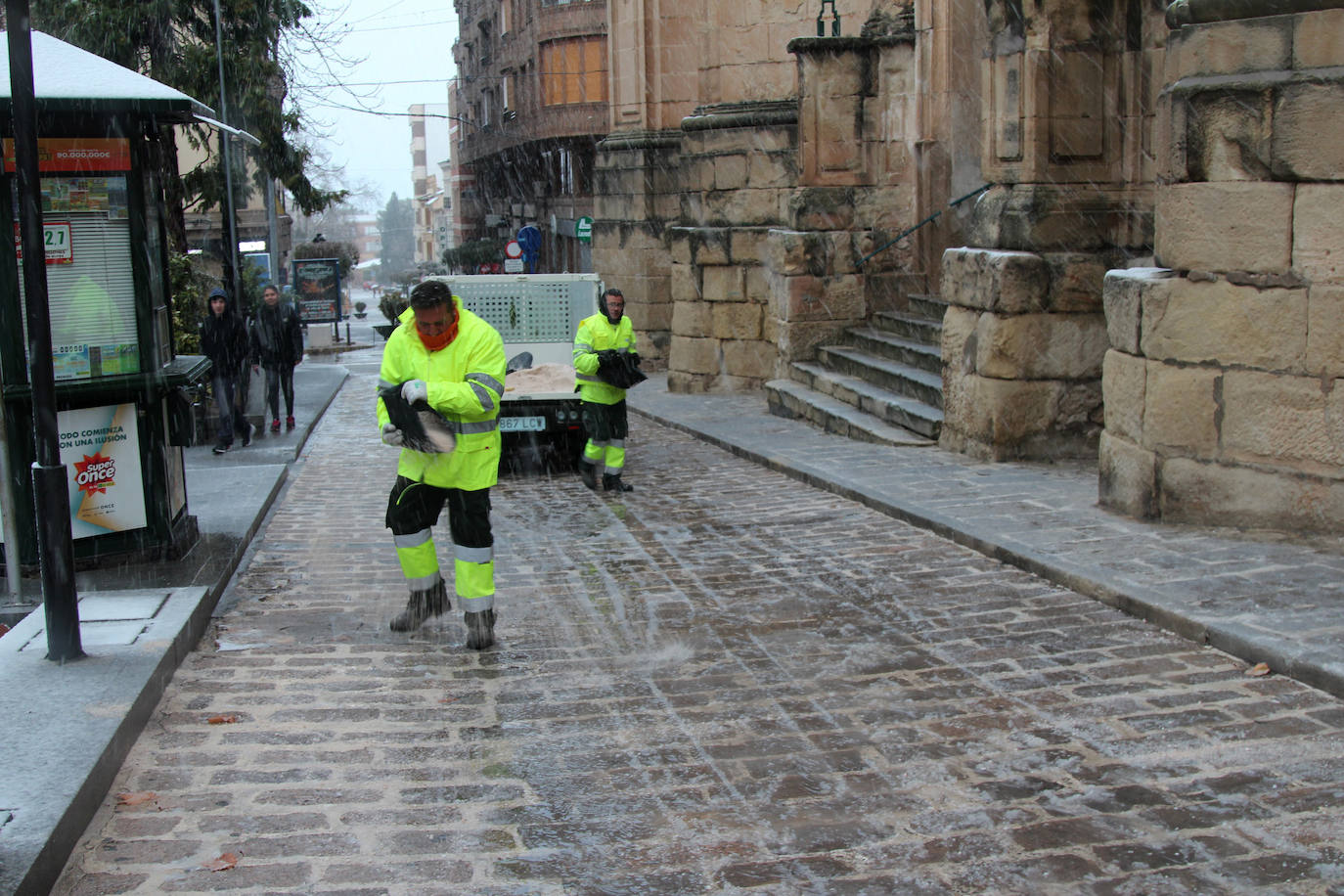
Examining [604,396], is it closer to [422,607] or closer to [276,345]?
[422,607]

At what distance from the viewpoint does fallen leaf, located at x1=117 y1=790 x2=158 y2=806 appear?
14.6ft

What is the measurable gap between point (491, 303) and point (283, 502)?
373 cm

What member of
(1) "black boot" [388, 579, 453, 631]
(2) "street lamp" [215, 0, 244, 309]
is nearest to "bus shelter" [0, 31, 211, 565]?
(1) "black boot" [388, 579, 453, 631]

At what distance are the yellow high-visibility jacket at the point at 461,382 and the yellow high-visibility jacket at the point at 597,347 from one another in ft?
15.0

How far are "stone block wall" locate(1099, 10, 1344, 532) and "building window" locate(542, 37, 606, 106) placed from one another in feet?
115

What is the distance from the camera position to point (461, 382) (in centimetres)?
612

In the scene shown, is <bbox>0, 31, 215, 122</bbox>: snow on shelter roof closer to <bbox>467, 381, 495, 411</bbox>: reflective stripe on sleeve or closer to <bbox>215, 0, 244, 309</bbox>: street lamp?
<bbox>467, 381, 495, 411</bbox>: reflective stripe on sleeve

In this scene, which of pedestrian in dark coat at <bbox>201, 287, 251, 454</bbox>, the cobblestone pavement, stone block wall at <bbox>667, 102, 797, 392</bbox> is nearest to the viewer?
the cobblestone pavement

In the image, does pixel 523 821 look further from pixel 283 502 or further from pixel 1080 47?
pixel 1080 47

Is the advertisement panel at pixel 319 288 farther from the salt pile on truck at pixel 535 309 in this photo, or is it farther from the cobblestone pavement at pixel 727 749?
the cobblestone pavement at pixel 727 749

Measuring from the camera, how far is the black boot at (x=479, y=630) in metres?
6.25

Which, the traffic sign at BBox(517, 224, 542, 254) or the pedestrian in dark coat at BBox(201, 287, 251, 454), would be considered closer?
the pedestrian in dark coat at BBox(201, 287, 251, 454)

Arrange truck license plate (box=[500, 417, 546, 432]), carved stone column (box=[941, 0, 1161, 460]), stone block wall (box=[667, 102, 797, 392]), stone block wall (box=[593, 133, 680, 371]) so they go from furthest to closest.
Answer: stone block wall (box=[593, 133, 680, 371]), stone block wall (box=[667, 102, 797, 392]), truck license plate (box=[500, 417, 546, 432]), carved stone column (box=[941, 0, 1161, 460])

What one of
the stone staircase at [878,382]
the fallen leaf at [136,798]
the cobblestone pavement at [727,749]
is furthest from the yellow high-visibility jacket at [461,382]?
the stone staircase at [878,382]
